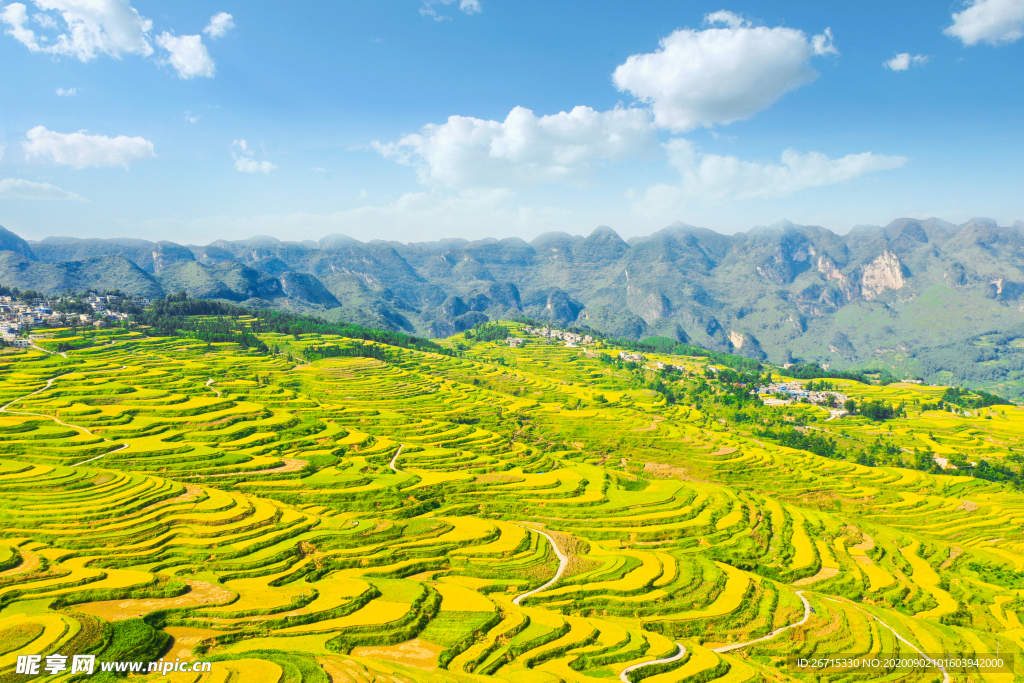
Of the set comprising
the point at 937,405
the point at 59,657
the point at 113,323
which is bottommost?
the point at 937,405

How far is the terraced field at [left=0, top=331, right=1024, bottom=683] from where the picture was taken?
3241 centimetres

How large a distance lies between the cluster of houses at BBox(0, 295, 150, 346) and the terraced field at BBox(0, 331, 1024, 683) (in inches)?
1031

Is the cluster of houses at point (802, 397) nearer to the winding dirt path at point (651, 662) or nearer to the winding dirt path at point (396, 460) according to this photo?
the winding dirt path at point (396, 460)

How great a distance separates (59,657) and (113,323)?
14065cm

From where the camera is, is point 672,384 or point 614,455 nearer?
point 614,455

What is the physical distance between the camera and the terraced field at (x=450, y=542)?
1276 inches

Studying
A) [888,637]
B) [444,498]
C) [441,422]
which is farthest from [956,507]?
[441,422]

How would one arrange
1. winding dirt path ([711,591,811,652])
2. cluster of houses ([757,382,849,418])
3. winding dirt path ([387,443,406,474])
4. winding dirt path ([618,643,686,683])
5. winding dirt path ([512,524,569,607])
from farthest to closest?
cluster of houses ([757,382,849,418]) → winding dirt path ([387,443,406,474]) → winding dirt path ([512,524,569,607]) → winding dirt path ([711,591,811,652]) → winding dirt path ([618,643,686,683])

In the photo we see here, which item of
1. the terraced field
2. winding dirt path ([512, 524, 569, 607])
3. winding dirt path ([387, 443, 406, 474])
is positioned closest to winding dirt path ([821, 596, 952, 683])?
the terraced field

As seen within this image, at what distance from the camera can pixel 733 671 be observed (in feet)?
107

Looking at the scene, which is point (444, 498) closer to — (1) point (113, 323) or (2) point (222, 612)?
(2) point (222, 612)

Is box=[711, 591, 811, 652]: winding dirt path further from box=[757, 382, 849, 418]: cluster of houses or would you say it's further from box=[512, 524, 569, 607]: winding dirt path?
box=[757, 382, 849, 418]: cluster of houses

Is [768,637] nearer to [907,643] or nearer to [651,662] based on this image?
[907,643]

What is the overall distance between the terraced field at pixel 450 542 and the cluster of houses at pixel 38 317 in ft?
85.9
